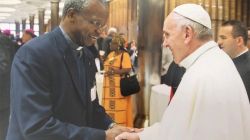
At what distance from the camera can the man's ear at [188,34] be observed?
7.59ft

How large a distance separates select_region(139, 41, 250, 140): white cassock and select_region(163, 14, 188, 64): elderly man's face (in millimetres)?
92

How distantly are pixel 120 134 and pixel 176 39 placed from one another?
60cm

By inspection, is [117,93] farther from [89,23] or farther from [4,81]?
[89,23]

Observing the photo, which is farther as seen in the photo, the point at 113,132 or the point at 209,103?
the point at 113,132

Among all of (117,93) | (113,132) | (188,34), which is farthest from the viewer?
(117,93)

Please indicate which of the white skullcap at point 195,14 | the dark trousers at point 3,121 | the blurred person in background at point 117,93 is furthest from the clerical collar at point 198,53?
the blurred person in background at point 117,93

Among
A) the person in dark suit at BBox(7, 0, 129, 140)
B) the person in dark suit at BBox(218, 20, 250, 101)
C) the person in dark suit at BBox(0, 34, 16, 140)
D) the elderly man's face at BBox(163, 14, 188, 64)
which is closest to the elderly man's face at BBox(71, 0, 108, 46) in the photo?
the person in dark suit at BBox(7, 0, 129, 140)

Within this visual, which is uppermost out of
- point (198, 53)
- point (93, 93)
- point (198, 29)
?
point (198, 29)

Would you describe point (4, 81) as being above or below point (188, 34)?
below

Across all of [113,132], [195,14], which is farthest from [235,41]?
[113,132]

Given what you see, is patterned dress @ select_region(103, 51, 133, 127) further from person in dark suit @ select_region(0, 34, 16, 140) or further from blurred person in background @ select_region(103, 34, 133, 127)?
person in dark suit @ select_region(0, 34, 16, 140)

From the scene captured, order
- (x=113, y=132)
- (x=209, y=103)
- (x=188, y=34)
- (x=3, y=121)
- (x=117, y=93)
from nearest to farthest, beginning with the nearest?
(x=209, y=103)
(x=113, y=132)
(x=188, y=34)
(x=3, y=121)
(x=117, y=93)

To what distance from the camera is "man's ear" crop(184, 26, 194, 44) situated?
231 cm

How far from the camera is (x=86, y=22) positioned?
2.12m
